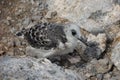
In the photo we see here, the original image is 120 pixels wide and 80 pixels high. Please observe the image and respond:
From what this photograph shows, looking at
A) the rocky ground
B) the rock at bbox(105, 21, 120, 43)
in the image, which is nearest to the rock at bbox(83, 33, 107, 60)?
the rocky ground

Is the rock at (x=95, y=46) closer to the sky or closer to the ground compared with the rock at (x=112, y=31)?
closer to the ground

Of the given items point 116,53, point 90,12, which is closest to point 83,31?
point 90,12

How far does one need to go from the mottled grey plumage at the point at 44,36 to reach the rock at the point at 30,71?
93 cm

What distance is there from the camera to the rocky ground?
653 cm

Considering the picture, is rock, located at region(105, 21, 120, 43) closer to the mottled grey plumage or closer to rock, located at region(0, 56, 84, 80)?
the mottled grey plumage

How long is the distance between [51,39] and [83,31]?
0.76m

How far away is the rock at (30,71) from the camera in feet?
17.5

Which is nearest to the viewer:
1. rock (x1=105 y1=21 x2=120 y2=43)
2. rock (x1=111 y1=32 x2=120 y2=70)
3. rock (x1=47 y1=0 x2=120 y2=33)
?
rock (x1=111 y1=32 x2=120 y2=70)

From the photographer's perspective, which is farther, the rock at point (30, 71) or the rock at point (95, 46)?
the rock at point (95, 46)

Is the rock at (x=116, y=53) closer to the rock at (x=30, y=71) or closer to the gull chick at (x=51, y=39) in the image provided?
the gull chick at (x=51, y=39)

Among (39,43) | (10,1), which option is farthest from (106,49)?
(10,1)

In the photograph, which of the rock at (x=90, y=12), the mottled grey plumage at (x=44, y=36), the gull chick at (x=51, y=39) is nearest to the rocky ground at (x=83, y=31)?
the rock at (x=90, y=12)

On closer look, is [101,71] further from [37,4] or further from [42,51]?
[37,4]

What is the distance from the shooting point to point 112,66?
6.58 metres
